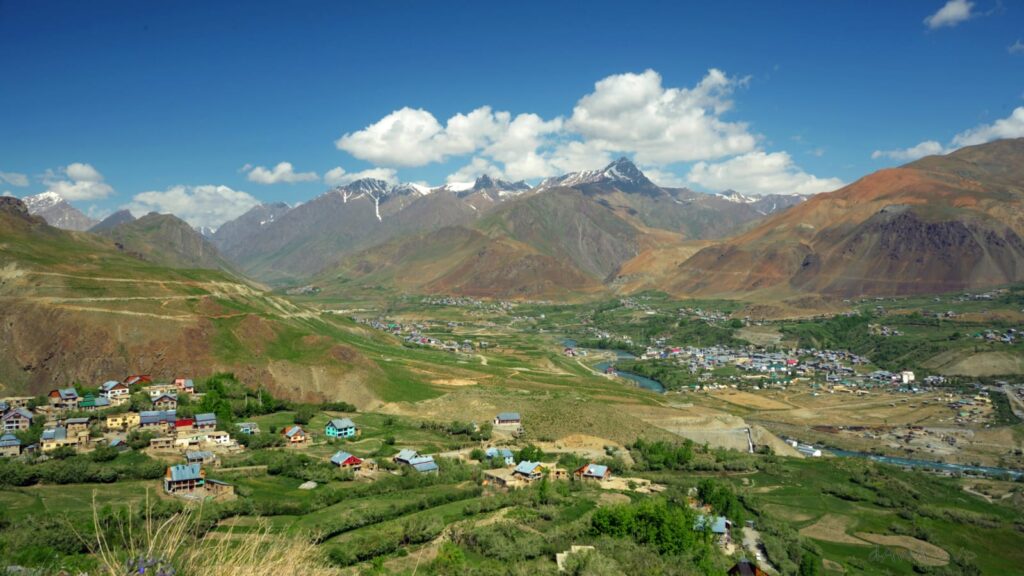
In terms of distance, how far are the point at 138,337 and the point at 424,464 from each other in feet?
156

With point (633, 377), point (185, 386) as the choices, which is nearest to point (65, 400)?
point (185, 386)

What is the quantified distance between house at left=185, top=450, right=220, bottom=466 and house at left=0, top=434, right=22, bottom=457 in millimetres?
12329

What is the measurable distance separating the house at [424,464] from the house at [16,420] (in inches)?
1317

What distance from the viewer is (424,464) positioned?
181 feet

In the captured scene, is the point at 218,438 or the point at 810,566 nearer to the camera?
the point at 810,566

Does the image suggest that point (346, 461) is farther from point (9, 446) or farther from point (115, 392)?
point (115, 392)

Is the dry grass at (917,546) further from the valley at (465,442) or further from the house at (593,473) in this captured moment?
the house at (593,473)

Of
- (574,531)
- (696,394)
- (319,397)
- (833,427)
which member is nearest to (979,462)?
(833,427)

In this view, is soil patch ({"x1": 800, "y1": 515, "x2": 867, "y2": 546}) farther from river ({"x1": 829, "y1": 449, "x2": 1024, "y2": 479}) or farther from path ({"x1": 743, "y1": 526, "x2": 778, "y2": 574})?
river ({"x1": 829, "y1": 449, "x2": 1024, "y2": 479})

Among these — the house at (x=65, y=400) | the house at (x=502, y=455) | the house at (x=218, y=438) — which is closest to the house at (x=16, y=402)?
the house at (x=65, y=400)

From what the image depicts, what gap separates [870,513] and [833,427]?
4142 cm

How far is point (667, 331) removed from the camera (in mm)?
191125

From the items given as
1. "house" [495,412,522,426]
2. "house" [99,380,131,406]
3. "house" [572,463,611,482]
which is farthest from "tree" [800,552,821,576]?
"house" [99,380,131,406]

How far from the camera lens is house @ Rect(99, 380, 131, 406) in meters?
66.9
